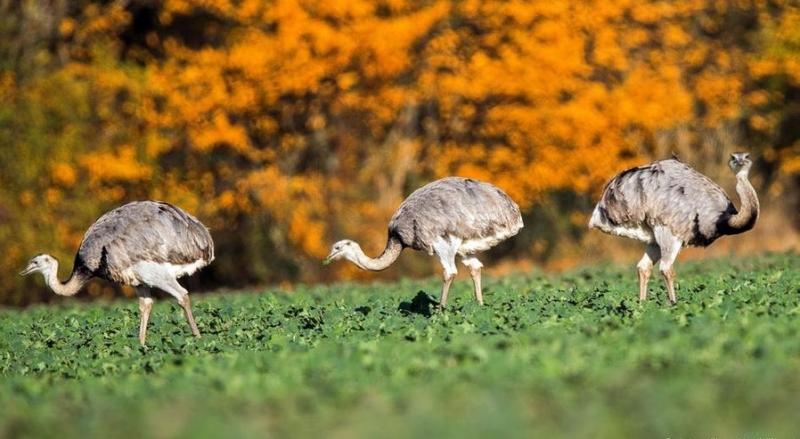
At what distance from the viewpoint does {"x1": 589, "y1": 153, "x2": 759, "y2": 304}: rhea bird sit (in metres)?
13.6

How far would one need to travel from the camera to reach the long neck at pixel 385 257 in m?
15.5

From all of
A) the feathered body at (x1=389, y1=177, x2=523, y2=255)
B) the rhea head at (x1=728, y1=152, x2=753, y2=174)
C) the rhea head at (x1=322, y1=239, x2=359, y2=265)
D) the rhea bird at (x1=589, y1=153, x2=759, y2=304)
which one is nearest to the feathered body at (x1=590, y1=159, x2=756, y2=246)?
the rhea bird at (x1=589, y1=153, x2=759, y2=304)

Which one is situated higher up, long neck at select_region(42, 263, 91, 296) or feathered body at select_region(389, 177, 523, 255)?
feathered body at select_region(389, 177, 523, 255)

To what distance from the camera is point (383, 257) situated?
15.6 m

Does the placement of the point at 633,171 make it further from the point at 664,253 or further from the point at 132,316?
the point at 132,316

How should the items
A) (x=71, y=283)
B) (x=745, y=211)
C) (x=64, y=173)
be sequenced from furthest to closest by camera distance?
(x=64, y=173), (x=71, y=283), (x=745, y=211)

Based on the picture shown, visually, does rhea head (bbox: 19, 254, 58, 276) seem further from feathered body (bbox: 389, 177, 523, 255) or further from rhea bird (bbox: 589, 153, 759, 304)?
rhea bird (bbox: 589, 153, 759, 304)

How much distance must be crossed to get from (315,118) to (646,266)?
1559 cm

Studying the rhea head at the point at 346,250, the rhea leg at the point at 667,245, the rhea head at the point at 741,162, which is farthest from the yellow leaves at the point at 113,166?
the rhea head at the point at 741,162

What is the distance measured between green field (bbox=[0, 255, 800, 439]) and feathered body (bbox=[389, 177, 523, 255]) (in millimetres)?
730

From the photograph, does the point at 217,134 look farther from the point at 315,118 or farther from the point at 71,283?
the point at 71,283

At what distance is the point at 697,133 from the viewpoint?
34562 millimetres

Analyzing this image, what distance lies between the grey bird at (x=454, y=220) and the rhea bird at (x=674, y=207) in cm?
131

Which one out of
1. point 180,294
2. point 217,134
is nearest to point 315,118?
point 217,134
